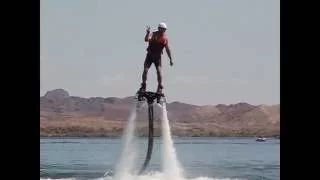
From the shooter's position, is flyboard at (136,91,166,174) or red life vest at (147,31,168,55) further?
flyboard at (136,91,166,174)

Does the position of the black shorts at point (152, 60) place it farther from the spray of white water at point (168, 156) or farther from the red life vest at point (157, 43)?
the spray of white water at point (168, 156)

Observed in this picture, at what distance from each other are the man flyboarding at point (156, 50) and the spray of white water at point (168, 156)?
43cm

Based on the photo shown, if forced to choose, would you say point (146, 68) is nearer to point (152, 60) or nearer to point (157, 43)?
point (152, 60)

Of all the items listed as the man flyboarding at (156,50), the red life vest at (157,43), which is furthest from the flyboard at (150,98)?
the red life vest at (157,43)

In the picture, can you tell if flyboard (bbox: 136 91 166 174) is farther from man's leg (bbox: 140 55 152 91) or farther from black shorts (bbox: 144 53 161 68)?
black shorts (bbox: 144 53 161 68)

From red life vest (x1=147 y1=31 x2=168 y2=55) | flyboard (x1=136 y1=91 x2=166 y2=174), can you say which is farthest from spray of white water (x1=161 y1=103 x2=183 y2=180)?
red life vest (x1=147 y1=31 x2=168 y2=55)

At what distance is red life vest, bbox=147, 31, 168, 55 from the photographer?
348 centimetres

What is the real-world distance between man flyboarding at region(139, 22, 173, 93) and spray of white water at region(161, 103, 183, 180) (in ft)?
1.40

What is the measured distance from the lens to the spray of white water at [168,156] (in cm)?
435

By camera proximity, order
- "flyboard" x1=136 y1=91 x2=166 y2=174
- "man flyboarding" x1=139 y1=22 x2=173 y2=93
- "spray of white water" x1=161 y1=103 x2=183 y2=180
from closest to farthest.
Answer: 1. "man flyboarding" x1=139 y1=22 x2=173 y2=93
2. "flyboard" x1=136 y1=91 x2=166 y2=174
3. "spray of white water" x1=161 y1=103 x2=183 y2=180

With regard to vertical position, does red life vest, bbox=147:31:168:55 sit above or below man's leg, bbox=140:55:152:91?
above

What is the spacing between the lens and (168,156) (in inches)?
175

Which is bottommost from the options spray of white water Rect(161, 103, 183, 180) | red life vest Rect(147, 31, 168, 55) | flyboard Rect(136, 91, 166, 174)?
spray of white water Rect(161, 103, 183, 180)
